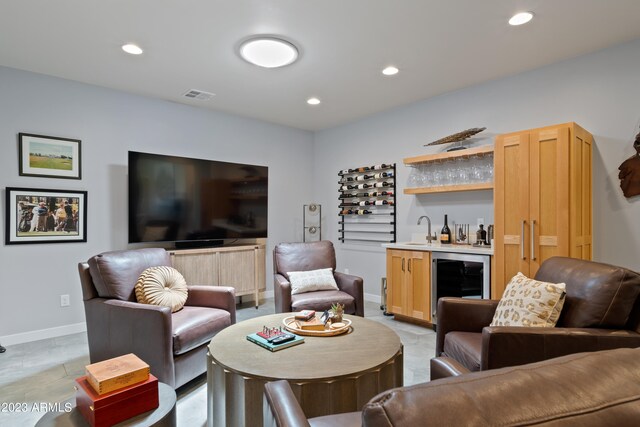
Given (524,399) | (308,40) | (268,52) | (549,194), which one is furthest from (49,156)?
(549,194)

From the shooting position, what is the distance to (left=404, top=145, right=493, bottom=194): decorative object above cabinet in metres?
3.72

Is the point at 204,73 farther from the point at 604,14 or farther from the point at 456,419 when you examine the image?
the point at 456,419

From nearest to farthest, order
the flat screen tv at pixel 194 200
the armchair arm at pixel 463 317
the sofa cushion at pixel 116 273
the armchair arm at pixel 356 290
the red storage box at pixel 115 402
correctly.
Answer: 1. the red storage box at pixel 115 402
2. the armchair arm at pixel 463 317
3. the sofa cushion at pixel 116 273
4. the armchair arm at pixel 356 290
5. the flat screen tv at pixel 194 200

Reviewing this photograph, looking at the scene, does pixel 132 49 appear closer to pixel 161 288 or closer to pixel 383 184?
pixel 161 288

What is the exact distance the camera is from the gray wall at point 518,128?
296 cm

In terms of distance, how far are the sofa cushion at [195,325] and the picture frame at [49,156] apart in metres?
2.09

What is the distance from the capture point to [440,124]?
4230 mm

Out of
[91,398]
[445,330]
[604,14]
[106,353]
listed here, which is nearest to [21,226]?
[106,353]

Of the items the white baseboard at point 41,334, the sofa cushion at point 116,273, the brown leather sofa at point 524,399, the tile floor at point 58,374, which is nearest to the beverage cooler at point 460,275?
the tile floor at point 58,374

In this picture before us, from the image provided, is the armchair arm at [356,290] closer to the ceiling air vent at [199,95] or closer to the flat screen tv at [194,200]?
the flat screen tv at [194,200]

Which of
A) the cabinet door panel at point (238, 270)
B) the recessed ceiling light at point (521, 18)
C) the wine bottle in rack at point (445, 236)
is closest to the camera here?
the recessed ceiling light at point (521, 18)

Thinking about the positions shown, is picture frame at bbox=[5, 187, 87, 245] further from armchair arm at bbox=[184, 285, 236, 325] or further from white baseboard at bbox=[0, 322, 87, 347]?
armchair arm at bbox=[184, 285, 236, 325]

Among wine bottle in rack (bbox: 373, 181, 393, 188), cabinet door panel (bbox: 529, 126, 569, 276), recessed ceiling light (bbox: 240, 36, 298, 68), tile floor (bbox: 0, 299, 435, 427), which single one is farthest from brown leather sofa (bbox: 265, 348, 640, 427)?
wine bottle in rack (bbox: 373, 181, 393, 188)

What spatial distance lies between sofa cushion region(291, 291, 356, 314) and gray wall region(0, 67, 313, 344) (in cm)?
222
